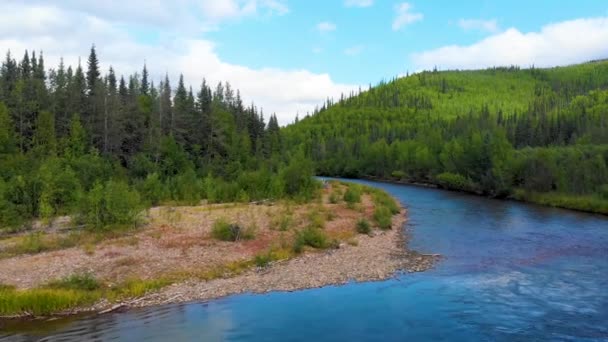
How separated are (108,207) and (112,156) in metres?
34.3

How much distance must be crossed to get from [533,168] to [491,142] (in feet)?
35.9

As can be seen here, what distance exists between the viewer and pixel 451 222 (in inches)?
1844

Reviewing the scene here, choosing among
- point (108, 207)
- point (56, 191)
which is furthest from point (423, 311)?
point (56, 191)

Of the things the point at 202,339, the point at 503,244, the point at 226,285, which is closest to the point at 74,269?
the point at 226,285

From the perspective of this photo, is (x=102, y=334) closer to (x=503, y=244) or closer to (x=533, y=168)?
(x=503, y=244)

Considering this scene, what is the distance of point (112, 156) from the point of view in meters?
66.0

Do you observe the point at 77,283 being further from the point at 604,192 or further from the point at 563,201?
the point at 563,201

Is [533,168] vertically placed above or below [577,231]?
above

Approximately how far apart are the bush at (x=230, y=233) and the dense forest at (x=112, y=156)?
671 centimetres

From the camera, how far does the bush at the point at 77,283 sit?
22400 millimetres

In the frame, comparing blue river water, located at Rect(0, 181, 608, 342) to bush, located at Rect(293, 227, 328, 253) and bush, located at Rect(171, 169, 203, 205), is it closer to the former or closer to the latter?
bush, located at Rect(293, 227, 328, 253)

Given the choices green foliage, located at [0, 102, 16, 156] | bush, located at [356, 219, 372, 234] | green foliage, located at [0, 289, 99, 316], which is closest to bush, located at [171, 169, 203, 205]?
green foliage, located at [0, 102, 16, 156]

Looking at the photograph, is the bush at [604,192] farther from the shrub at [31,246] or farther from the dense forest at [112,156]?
the shrub at [31,246]

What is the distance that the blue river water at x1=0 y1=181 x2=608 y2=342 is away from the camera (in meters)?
18.0
